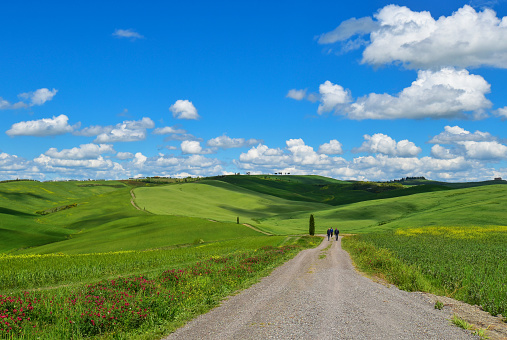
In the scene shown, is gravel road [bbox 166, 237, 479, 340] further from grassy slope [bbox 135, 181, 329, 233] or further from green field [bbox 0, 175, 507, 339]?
grassy slope [bbox 135, 181, 329, 233]

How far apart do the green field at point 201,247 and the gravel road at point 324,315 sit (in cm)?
167

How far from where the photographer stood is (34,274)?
28688 mm

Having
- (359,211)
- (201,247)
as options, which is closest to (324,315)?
(201,247)

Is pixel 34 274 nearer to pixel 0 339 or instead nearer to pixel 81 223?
pixel 0 339

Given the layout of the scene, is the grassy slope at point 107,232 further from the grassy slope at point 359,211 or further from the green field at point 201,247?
the grassy slope at point 359,211

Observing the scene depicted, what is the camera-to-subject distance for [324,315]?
1437 cm

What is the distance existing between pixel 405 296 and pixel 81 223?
10164cm

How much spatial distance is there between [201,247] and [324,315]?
43.6 metres

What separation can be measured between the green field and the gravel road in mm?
1673

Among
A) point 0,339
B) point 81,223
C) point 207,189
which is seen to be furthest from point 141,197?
point 0,339

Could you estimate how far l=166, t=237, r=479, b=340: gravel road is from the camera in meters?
12.3

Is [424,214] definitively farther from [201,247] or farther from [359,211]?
[201,247]

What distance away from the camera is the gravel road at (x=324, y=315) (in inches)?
485

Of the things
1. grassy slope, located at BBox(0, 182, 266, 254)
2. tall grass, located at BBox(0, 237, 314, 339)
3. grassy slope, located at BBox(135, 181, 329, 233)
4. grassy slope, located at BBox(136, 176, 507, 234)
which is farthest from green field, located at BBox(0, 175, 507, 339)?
grassy slope, located at BBox(135, 181, 329, 233)
